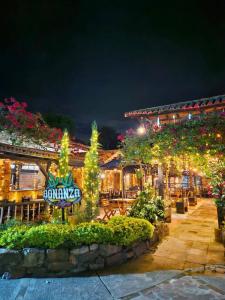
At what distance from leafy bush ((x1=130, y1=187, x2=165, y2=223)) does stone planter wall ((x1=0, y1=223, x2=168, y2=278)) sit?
2355mm

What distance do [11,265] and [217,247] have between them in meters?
5.59

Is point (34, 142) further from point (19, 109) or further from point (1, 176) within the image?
point (1, 176)

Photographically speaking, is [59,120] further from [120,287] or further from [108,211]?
[120,287]

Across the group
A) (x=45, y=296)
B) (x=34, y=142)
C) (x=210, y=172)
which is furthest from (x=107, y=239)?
(x=34, y=142)

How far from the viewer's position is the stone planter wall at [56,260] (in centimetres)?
459

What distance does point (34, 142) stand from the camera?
9008 mm

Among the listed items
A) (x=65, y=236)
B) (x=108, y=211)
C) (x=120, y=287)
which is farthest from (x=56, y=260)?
(x=108, y=211)

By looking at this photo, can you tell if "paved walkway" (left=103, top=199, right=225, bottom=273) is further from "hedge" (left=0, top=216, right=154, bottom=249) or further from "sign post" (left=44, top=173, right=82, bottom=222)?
"sign post" (left=44, top=173, right=82, bottom=222)

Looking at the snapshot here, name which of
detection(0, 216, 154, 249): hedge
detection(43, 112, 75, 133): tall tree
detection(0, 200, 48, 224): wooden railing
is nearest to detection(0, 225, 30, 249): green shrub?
detection(0, 216, 154, 249): hedge

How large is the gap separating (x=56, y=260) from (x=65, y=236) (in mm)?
525

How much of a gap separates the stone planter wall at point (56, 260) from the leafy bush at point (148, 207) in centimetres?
235

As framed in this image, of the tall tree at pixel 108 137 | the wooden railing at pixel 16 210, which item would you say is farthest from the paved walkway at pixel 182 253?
the tall tree at pixel 108 137

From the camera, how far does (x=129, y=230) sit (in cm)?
556

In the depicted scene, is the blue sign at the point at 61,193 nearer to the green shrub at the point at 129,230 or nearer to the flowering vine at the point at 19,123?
the green shrub at the point at 129,230
